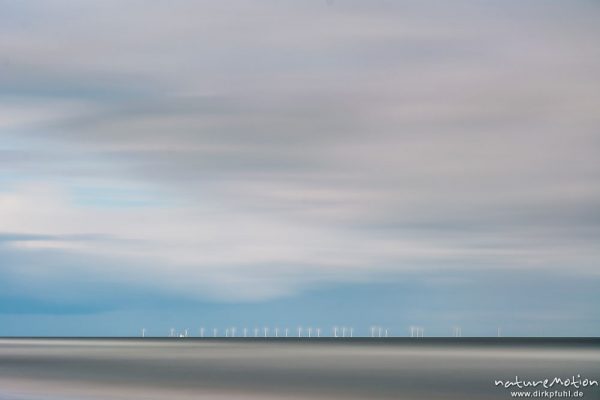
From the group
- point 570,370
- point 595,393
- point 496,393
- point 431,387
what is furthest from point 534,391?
point 570,370

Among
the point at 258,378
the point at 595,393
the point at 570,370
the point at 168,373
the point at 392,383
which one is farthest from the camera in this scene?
the point at 570,370

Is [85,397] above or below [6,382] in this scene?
below

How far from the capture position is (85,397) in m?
39.8

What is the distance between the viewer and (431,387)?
49.5 meters

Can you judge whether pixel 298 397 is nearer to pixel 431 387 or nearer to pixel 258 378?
pixel 431 387

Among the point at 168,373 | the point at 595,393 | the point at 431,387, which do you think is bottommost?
the point at 595,393

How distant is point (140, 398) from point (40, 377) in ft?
56.9

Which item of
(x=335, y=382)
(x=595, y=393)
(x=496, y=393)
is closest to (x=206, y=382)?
(x=335, y=382)

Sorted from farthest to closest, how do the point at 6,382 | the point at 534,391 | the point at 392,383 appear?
the point at 392,383
the point at 6,382
the point at 534,391

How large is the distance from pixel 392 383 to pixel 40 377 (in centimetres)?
1694

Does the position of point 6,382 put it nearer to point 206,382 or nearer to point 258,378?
point 206,382

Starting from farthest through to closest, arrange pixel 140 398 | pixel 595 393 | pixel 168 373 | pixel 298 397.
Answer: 1. pixel 168 373
2. pixel 298 397
3. pixel 140 398
4. pixel 595 393

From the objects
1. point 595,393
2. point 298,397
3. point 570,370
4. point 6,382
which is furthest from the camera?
point 570,370

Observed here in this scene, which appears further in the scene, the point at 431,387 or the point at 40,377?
the point at 40,377
